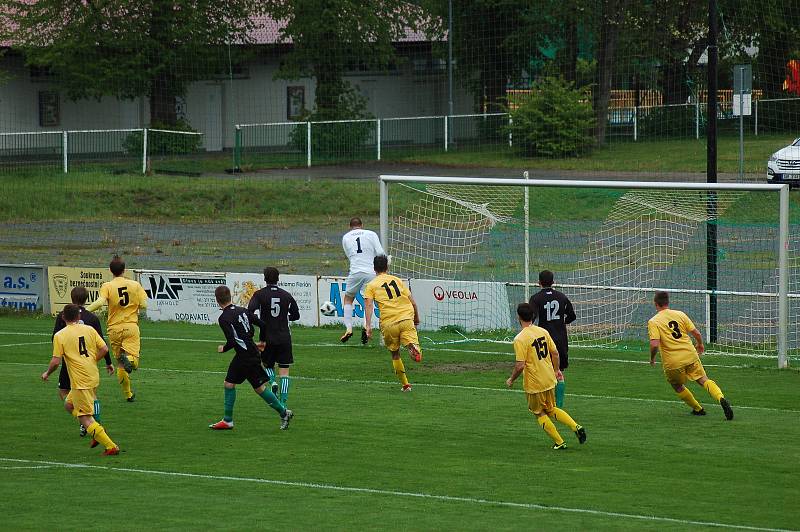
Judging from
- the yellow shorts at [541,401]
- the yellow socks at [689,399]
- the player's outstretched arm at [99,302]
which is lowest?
the yellow socks at [689,399]

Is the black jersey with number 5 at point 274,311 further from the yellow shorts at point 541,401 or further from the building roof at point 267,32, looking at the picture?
the building roof at point 267,32

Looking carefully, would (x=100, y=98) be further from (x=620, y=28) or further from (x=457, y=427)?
(x=457, y=427)

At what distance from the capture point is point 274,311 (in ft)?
51.6

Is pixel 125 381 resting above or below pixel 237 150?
below

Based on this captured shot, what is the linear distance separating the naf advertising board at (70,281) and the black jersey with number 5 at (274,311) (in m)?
10.2

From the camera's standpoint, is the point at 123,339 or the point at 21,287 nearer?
the point at 123,339

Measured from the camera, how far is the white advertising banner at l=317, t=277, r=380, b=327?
23828 mm

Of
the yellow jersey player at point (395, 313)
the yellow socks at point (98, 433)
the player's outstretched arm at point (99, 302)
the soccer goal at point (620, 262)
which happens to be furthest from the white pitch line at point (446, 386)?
the yellow socks at point (98, 433)

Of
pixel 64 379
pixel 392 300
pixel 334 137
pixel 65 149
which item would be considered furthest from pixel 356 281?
pixel 65 149

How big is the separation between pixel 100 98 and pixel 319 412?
104 ft

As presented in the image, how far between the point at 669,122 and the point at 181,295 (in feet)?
45.7

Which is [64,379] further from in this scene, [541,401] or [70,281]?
[70,281]

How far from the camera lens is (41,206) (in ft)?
124

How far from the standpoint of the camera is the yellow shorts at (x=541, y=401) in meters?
13.2
